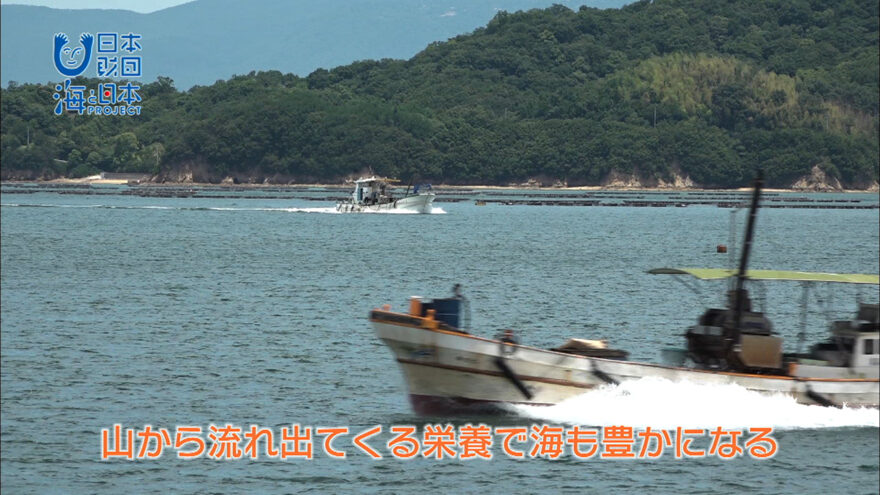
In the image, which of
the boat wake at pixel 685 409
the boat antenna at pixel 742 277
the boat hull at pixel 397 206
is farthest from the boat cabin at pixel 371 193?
the boat wake at pixel 685 409

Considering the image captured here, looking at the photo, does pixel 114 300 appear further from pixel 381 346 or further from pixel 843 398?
pixel 843 398

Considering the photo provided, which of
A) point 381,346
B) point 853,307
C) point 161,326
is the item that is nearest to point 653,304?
point 853,307

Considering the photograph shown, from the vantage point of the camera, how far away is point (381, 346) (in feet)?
156

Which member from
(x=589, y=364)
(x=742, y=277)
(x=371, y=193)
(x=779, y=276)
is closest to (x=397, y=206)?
(x=371, y=193)

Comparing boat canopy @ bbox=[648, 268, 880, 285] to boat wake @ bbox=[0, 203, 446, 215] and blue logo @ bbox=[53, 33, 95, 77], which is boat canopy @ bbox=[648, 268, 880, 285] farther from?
boat wake @ bbox=[0, 203, 446, 215]

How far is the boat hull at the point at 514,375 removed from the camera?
32.1 m

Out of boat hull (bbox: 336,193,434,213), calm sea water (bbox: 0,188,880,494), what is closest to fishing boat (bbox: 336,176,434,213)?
boat hull (bbox: 336,193,434,213)

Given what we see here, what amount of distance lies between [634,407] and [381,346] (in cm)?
1674

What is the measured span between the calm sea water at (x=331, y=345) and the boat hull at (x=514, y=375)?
1.24 ft

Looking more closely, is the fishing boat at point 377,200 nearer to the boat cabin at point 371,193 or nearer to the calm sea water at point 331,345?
the boat cabin at point 371,193

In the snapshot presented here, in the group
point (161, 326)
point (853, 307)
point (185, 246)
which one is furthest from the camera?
point (185, 246)

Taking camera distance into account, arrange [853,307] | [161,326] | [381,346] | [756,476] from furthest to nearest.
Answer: [853,307], [161,326], [381,346], [756,476]

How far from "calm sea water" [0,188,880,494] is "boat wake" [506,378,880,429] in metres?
0.05

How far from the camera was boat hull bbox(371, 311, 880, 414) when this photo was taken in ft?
105
